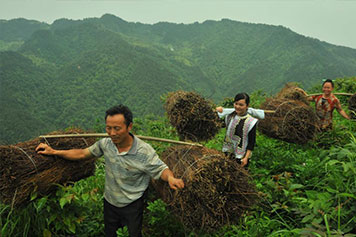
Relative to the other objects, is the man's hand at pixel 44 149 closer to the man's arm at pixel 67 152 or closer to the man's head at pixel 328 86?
the man's arm at pixel 67 152

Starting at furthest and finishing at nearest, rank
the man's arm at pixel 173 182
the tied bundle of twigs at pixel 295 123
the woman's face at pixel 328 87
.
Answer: the woman's face at pixel 328 87 < the tied bundle of twigs at pixel 295 123 < the man's arm at pixel 173 182

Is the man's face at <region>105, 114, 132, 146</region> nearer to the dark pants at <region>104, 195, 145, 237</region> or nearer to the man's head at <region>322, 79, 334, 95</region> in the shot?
the dark pants at <region>104, 195, 145, 237</region>

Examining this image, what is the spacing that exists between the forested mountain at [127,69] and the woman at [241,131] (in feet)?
70.9

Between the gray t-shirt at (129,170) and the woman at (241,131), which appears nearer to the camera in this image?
the gray t-shirt at (129,170)

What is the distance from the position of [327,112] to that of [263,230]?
3657mm

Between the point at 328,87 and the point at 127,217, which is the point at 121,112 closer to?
the point at 127,217

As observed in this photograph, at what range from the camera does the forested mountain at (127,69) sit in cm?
4400

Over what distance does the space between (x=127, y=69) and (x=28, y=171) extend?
60676 millimetres

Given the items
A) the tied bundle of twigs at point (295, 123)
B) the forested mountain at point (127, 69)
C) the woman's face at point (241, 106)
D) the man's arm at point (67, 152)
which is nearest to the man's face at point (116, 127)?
the man's arm at point (67, 152)

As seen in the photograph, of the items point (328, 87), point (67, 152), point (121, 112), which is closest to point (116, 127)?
point (121, 112)

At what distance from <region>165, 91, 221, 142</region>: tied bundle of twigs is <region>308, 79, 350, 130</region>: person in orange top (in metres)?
2.90

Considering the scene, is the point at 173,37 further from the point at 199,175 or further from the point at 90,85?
the point at 199,175

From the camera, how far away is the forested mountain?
4400 cm

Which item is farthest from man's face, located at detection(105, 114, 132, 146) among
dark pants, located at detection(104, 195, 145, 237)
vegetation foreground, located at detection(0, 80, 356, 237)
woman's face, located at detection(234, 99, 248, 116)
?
woman's face, located at detection(234, 99, 248, 116)
